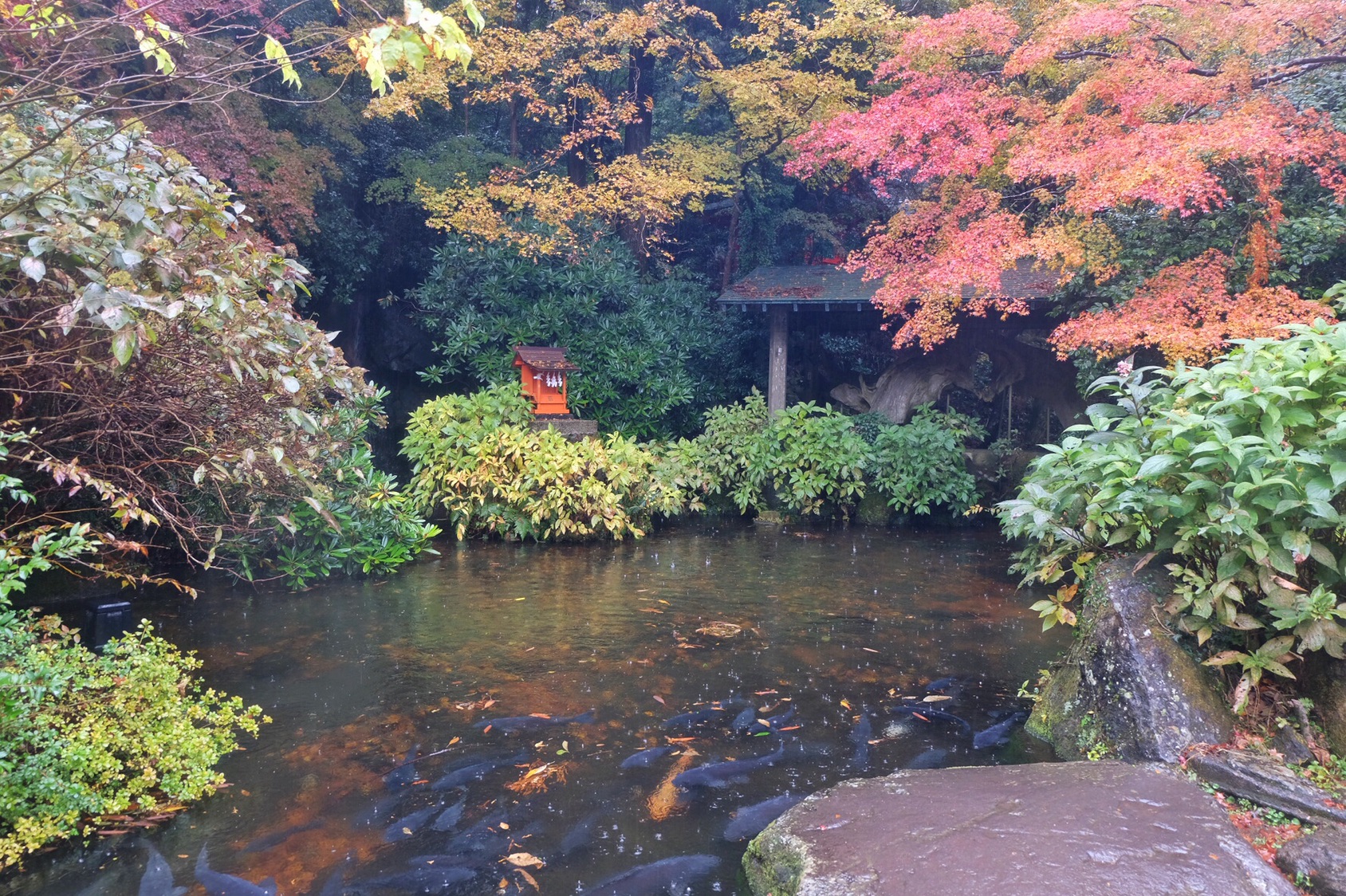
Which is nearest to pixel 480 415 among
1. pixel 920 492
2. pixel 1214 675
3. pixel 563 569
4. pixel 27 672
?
pixel 563 569

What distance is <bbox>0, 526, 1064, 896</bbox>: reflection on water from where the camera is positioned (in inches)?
145

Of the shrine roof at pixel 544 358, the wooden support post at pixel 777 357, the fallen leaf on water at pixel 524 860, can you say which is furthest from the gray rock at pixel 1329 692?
the wooden support post at pixel 777 357

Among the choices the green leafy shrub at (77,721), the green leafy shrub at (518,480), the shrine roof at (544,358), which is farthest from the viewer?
the shrine roof at (544,358)

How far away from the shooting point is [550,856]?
3.68 metres

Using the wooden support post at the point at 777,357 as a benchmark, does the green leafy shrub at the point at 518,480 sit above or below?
below

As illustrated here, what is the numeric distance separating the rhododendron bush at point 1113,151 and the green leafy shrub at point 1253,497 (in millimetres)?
4007

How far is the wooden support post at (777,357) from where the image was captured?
13.4 metres

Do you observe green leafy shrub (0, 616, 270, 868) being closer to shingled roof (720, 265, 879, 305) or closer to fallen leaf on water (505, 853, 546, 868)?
fallen leaf on water (505, 853, 546, 868)

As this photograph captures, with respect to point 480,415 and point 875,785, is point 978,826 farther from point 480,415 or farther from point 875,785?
point 480,415

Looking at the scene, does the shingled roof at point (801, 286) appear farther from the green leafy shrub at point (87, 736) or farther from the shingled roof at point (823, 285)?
the green leafy shrub at point (87, 736)

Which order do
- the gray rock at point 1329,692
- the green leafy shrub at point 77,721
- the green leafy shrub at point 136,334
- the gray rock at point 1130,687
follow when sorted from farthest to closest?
the gray rock at point 1130,687, the gray rock at point 1329,692, the green leafy shrub at point 136,334, the green leafy shrub at point 77,721

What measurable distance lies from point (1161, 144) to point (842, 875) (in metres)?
7.39

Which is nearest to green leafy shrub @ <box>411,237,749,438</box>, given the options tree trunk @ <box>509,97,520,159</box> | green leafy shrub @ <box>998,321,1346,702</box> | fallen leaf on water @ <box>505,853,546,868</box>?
tree trunk @ <box>509,97,520,159</box>

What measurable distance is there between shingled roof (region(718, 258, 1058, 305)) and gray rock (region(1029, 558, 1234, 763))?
7072 millimetres
